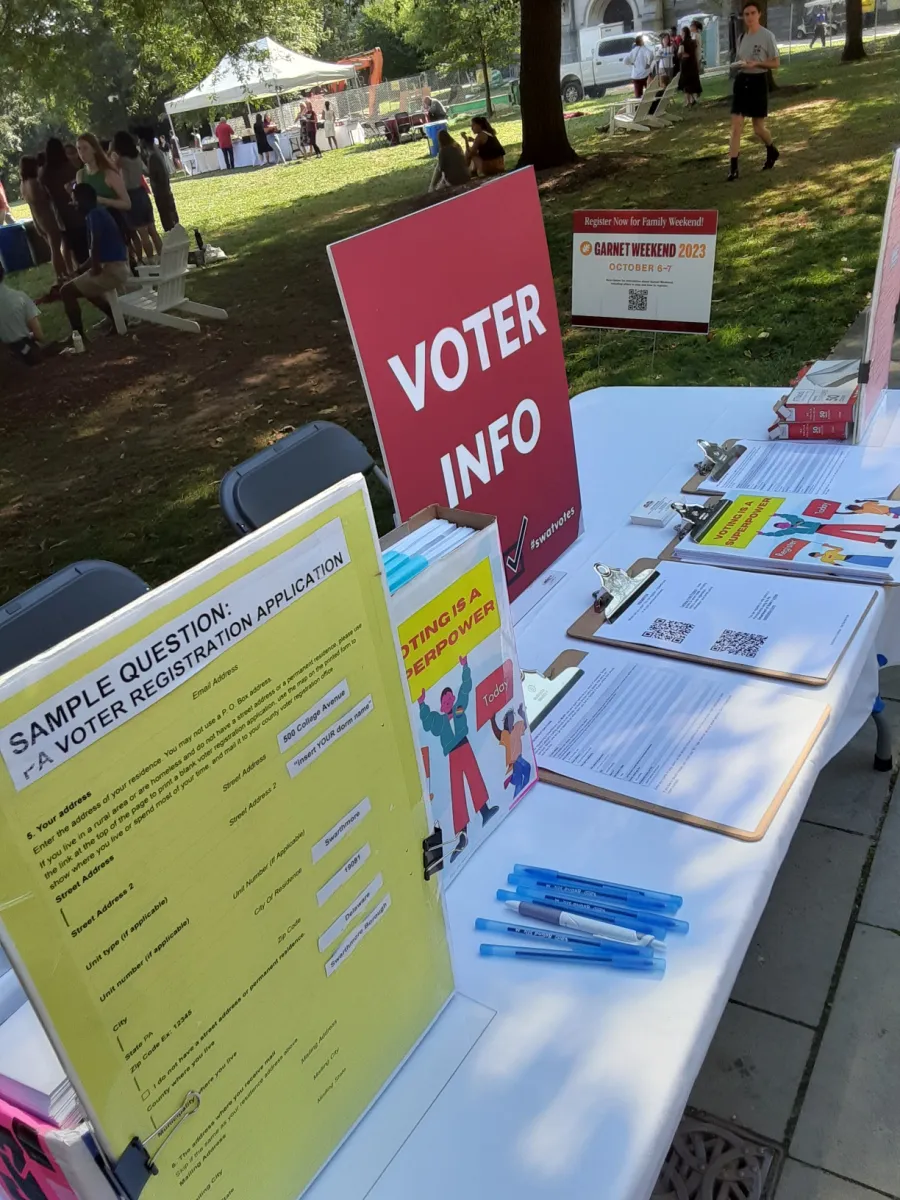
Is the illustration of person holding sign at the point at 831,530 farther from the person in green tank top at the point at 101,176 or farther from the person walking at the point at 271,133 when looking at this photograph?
the person walking at the point at 271,133

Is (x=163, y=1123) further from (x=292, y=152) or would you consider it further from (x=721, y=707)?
(x=292, y=152)

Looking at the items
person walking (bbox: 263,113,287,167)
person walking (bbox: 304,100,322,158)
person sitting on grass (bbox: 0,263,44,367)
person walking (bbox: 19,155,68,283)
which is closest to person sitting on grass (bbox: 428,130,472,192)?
person walking (bbox: 19,155,68,283)

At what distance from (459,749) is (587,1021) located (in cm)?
34

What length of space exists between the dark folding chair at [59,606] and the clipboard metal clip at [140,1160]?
102 centimetres

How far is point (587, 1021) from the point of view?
0.95 metres

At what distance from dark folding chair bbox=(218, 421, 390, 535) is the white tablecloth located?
1108 millimetres

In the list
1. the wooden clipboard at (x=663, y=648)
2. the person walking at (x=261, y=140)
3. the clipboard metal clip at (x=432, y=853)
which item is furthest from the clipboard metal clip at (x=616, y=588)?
the person walking at (x=261, y=140)

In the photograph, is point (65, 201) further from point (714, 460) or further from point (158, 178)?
point (714, 460)

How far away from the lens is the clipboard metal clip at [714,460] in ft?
6.73

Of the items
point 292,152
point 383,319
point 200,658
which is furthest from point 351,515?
point 292,152

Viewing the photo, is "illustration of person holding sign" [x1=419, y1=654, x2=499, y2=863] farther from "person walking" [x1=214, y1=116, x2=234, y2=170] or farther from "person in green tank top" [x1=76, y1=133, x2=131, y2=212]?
"person walking" [x1=214, y1=116, x2=234, y2=170]

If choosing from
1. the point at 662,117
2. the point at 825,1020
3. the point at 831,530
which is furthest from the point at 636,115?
the point at 825,1020

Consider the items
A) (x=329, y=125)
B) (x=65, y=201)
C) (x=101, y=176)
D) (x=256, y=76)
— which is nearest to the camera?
(x=65, y=201)

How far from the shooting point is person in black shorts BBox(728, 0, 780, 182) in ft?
25.2
